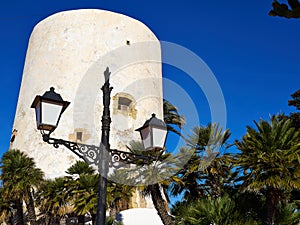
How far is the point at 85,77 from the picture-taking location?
17.2 meters

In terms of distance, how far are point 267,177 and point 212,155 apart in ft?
7.24

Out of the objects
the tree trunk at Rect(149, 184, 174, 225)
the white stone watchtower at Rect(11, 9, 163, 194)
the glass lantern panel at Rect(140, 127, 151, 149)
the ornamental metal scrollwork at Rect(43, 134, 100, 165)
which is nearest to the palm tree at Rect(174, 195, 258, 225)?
the tree trunk at Rect(149, 184, 174, 225)

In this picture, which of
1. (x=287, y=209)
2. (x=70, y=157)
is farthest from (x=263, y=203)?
(x=70, y=157)

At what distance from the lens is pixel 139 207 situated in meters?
15.8

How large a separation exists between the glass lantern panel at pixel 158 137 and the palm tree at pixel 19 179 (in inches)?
311

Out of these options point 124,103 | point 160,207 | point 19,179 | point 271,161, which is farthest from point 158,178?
point 124,103

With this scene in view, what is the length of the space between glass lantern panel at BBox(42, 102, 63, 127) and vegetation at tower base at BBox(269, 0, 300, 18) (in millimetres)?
2765

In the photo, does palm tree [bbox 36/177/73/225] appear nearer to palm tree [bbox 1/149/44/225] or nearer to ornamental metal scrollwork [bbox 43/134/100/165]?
palm tree [bbox 1/149/44/225]

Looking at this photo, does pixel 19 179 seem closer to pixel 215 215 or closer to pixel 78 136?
pixel 78 136

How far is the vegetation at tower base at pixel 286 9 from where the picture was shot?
1.92 metres

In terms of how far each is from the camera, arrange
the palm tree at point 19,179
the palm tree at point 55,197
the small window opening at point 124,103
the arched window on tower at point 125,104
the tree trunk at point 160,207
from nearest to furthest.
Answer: the tree trunk at point 160,207 < the palm tree at point 19,179 < the palm tree at point 55,197 < the arched window on tower at point 125,104 < the small window opening at point 124,103

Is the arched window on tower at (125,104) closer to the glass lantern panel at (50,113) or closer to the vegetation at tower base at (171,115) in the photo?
the vegetation at tower base at (171,115)

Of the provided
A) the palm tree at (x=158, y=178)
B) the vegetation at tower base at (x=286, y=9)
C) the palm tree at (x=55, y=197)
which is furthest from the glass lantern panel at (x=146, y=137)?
the palm tree at (x=55, y=197)

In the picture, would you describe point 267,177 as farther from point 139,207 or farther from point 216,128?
point 139,207
